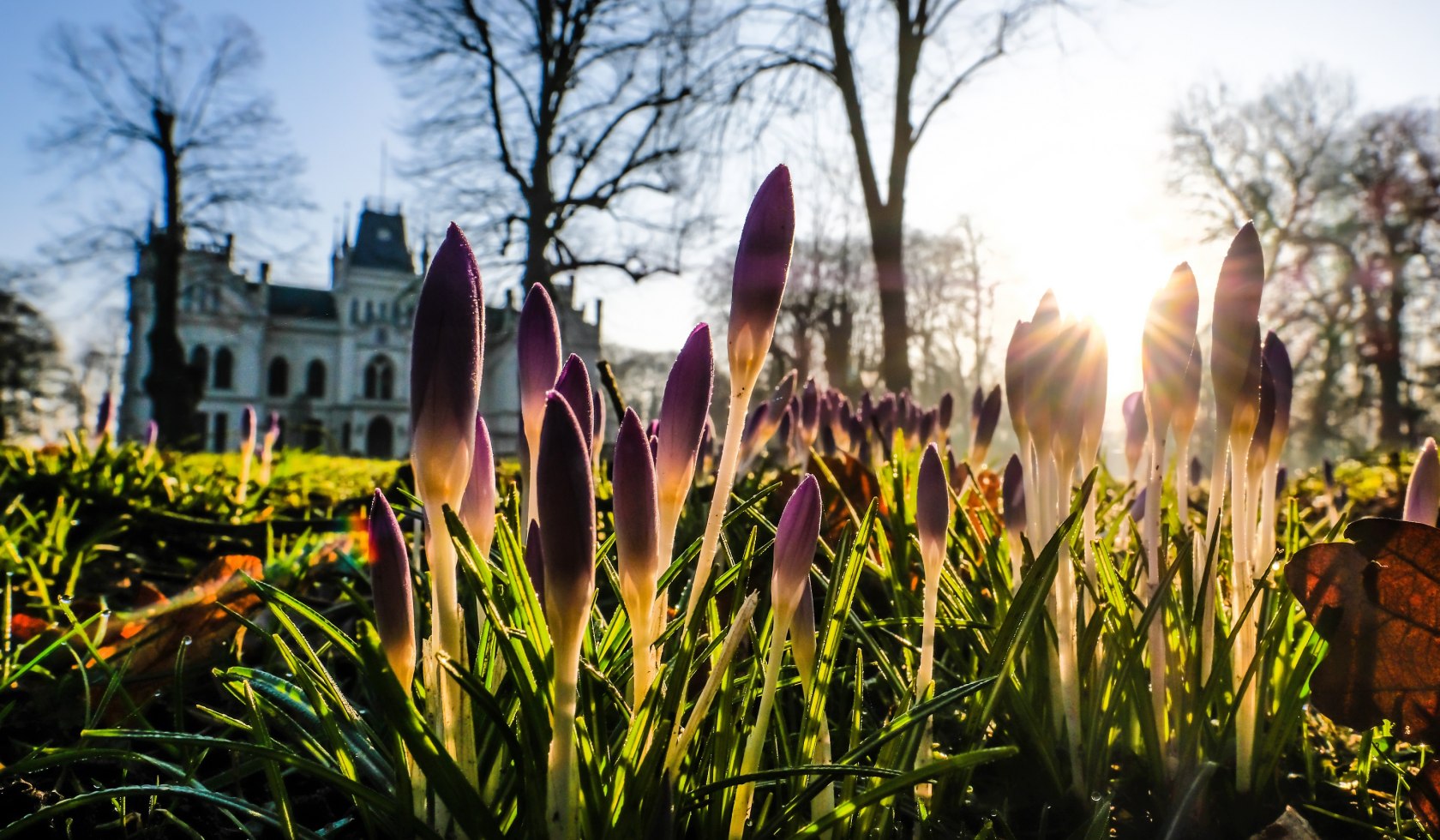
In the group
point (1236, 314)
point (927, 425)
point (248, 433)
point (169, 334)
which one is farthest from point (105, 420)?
point (169, 334)

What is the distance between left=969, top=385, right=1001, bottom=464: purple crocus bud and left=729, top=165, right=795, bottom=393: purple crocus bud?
1.60 m

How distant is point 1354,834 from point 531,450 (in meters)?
1.10

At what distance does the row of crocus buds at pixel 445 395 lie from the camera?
25.2 inches

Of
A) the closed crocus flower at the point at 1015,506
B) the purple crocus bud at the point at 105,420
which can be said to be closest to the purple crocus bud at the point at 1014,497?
the closed crocus flower at the point at 1015,506

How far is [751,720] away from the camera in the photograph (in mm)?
1076

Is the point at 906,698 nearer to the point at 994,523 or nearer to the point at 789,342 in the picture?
the point at 994,523

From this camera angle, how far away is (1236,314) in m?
0.88

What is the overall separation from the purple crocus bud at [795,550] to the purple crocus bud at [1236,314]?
47 cm

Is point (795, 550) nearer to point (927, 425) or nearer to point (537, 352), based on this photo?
point (537, 352)

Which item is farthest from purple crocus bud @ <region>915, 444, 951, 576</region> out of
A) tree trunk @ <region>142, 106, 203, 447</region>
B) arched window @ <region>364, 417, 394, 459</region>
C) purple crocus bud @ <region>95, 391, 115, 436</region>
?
arched window @ <region>364, 417, 394, 459</region>

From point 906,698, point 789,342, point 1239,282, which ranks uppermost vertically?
point 789,342

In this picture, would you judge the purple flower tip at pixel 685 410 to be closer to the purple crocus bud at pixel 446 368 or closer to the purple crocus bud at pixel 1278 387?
the purple crocus bud at pixel 446 368

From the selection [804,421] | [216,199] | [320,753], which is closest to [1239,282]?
[320,753]

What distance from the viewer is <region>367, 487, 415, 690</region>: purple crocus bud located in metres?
0.73
